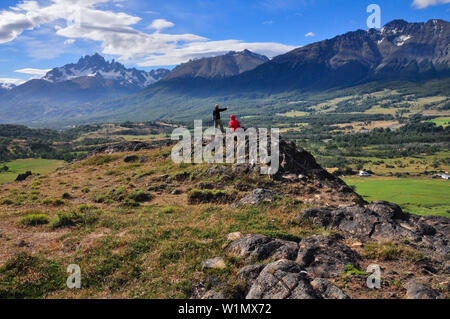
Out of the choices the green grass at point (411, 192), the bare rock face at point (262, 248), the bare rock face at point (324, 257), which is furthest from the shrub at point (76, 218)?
the green grass at point (411, 192)

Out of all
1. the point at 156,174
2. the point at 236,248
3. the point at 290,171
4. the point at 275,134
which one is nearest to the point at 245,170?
the point at 290,171

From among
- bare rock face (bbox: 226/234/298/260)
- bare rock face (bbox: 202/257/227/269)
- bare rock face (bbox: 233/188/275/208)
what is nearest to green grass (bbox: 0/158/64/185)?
bare rock face (bbox: 233/188/275/208)

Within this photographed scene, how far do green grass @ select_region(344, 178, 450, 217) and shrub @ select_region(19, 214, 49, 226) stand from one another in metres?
91.1

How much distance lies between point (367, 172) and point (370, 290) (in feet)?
496

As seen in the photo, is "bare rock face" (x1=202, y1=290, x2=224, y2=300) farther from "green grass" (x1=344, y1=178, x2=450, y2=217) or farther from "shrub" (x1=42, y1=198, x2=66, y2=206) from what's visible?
"green grass" (x1=344, y1=178, x2=450, y2=217)

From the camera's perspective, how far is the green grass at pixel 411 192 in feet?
285

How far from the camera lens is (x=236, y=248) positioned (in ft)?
43.0

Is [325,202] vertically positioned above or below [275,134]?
below

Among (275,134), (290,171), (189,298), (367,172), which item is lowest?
(367,172)

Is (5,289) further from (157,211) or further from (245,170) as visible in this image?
(245,170)

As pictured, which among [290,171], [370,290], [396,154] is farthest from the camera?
[396,154]

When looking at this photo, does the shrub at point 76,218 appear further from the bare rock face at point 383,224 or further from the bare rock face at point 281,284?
the bare rock face at point 383,224

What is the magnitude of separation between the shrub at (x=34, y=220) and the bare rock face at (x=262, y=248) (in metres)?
13.1

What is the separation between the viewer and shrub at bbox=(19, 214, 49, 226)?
1761 centimetres
